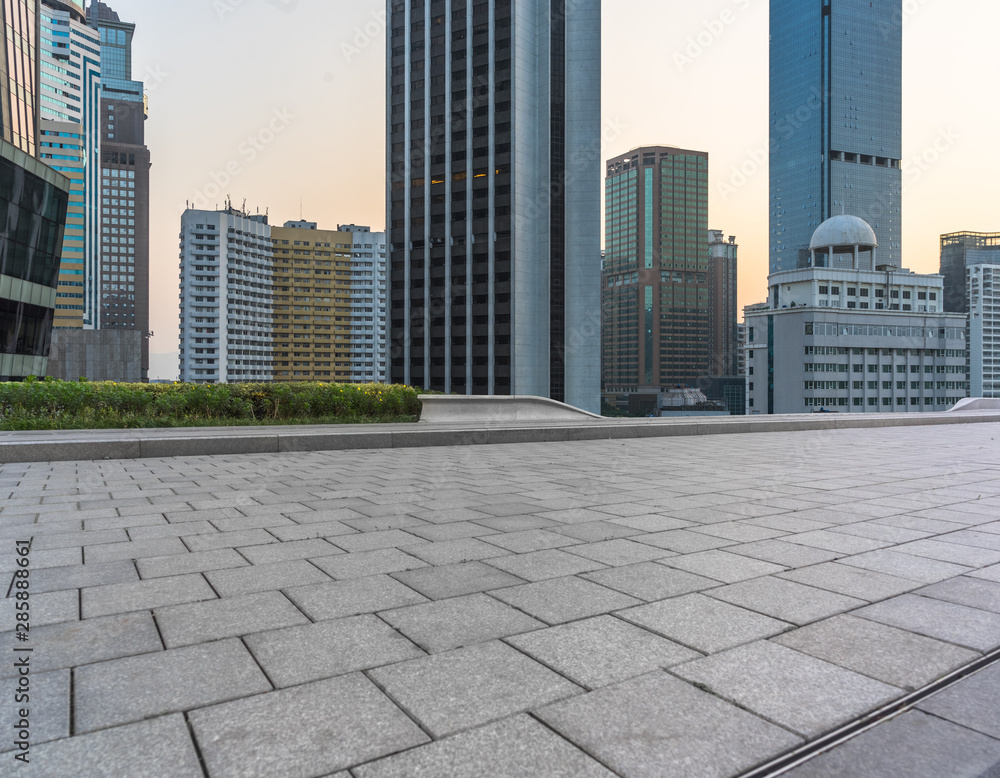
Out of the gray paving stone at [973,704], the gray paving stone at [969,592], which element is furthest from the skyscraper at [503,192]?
the gray paving stone at [973,704]

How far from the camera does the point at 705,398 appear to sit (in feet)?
521

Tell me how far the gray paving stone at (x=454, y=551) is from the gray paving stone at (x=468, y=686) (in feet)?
5.29

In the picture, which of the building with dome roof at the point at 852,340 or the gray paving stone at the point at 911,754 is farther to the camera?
the building with dome roof at the point at 852,340

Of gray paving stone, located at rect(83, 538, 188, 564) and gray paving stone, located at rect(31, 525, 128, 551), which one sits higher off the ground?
gray paving stone, located at rect(31, 525, 128, 551)

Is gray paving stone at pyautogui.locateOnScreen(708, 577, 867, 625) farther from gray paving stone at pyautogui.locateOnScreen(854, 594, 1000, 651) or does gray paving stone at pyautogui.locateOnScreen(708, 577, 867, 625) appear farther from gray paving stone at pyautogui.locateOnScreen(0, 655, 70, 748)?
gray paving stone at pyautogui.locateOnScreen(0, 655, 70, 748)

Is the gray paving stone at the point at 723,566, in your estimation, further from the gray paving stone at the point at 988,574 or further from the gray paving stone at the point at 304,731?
the gray paving stone at the point at 304,731

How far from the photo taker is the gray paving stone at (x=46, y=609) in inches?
133

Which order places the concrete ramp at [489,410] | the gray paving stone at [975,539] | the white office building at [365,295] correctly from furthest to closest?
the white office building at [365,295] → the concrete ramp at [489,410] → the gray paving stone at [975,539]

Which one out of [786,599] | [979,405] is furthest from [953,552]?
[979,405]

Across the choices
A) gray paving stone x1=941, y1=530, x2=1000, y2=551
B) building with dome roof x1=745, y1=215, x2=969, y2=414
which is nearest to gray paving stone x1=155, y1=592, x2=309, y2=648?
gray paving stone x1=941, y1=530, x2=1000, y2=551

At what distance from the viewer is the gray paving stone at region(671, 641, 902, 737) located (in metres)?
2.45

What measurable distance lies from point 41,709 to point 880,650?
142 inches

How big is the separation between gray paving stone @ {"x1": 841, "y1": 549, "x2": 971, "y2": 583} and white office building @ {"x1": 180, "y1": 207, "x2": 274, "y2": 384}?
529 feet

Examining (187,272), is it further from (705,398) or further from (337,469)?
(337,469)
